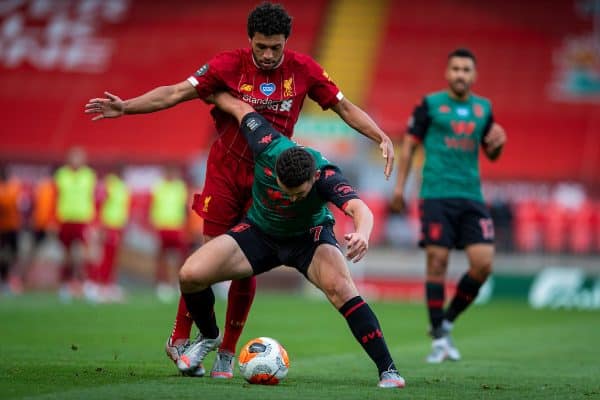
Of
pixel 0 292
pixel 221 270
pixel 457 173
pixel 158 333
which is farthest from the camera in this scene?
pixel 0 292

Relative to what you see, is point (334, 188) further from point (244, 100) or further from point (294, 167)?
point (244, 100)

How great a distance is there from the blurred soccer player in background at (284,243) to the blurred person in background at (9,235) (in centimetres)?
1247

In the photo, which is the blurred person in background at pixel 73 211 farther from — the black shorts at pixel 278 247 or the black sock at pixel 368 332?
the black sock at pixel 368 332

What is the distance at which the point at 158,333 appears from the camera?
1096 cm

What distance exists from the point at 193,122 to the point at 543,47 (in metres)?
8.97

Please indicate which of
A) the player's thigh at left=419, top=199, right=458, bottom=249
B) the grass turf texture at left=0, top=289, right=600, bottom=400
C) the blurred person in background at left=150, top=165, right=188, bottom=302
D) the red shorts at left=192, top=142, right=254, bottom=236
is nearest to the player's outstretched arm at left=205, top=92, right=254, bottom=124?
the red shorts at left=192, top=142, right=254, bottom=236

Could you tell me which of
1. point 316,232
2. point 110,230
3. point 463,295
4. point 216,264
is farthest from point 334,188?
point 110,230

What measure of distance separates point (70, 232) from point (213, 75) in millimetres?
11521

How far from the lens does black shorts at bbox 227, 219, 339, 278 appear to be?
21.3ft

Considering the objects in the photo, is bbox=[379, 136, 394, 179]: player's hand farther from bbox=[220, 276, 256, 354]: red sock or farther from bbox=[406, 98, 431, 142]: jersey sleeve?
bbox=[406, 98, 431, 142]: jersey sleeve

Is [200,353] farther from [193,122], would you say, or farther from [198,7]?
[198,7]

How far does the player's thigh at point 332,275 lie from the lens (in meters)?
6.34

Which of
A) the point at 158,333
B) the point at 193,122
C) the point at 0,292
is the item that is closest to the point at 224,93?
the point at 158,333

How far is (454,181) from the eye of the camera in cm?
920
